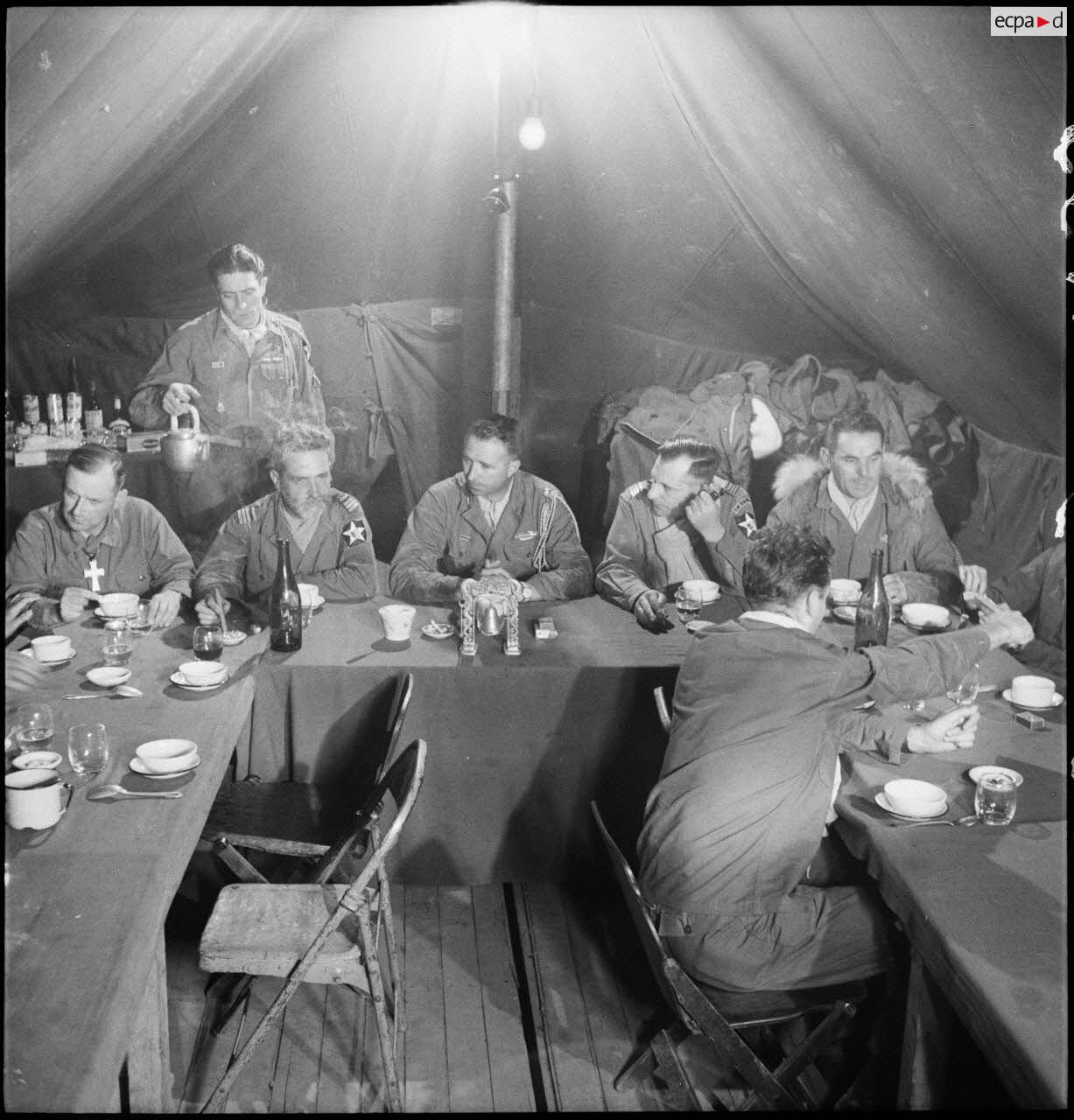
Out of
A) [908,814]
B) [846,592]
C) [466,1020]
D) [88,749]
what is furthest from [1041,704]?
[88,749]

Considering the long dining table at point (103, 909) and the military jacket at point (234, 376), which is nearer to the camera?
the long dining table at point (103, 909)

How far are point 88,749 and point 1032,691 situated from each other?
8.26 feet

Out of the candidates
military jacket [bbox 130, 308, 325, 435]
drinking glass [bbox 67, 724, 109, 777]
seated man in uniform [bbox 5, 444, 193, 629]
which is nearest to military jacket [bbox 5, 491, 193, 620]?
seated man in uniform [bbox 5, 444, 193, 629]

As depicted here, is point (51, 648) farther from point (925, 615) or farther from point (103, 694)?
point (925, 615)

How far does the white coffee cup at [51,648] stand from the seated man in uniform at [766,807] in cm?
191

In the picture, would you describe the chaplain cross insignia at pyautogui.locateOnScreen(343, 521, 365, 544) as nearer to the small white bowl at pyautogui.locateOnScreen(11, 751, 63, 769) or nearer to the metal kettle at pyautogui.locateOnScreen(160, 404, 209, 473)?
the metal kettle at pyautogui.locateOnScreen(160, 404, 209, 473)

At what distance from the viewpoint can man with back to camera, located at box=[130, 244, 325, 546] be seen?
3930 millimetres

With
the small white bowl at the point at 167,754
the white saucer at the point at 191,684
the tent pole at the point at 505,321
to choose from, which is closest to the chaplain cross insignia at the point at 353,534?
the tent pole at the point at 505,321

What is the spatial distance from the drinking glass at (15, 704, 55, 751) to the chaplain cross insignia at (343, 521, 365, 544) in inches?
62.2

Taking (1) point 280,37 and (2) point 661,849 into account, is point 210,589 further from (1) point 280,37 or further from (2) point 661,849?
(2) point 661,849

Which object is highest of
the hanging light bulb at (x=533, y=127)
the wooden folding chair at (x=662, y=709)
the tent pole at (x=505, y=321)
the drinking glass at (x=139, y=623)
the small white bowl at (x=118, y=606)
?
the hanging light bulb at (x=533, y=127)

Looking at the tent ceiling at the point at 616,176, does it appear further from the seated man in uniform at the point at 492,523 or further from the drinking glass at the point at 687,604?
the drinking glass at the point at 687,604

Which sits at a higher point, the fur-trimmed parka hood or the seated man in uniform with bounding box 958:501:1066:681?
the fur-trimmed parka hood

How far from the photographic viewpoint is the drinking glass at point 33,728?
268 centimetres
